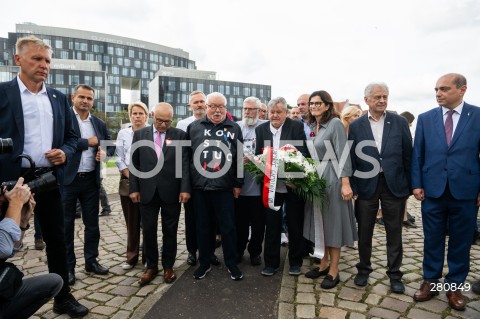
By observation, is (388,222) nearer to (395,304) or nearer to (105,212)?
(395,304)

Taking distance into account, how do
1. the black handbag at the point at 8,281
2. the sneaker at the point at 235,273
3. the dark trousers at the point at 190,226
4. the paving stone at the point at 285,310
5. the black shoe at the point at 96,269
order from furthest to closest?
the dark trousers at the point at 190,226
the black shoe at the point at 96,269
the sneaker at the point at 235,273
the paving stone at the point at 285,310
the black handbag at the point at 8,281

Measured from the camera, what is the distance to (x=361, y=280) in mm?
4336

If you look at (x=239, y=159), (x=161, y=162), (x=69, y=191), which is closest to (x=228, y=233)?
(x=239, y=159)

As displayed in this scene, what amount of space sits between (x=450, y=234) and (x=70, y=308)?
442 cm

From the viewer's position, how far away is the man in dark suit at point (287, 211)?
15.5ft

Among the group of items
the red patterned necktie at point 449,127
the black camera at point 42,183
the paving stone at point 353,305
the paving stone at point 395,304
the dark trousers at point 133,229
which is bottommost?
the paving stone at point 353,305

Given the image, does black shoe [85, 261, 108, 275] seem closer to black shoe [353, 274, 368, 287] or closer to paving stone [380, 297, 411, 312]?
black shoe [353, 274, 368, 287]

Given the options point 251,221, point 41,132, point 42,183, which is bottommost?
point 251,221

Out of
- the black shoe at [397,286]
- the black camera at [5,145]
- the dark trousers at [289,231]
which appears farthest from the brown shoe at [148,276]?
the black shoe at [397,286]

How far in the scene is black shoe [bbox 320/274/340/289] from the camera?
425 centimetres

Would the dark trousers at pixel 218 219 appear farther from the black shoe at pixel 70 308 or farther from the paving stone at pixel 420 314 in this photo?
the paving stone at pixel 420 314

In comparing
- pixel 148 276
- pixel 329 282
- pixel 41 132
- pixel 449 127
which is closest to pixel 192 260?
pixel 148 276

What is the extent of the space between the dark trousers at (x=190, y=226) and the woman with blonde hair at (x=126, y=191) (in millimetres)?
764

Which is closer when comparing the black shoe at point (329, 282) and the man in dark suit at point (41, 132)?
the man in dark suit at point (41, 132)
